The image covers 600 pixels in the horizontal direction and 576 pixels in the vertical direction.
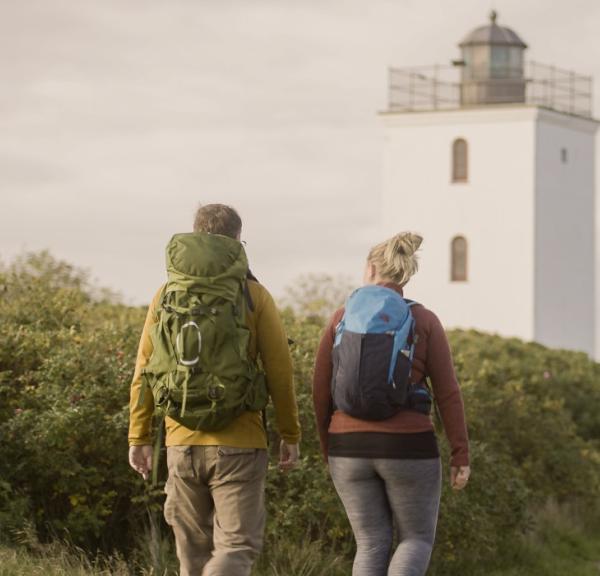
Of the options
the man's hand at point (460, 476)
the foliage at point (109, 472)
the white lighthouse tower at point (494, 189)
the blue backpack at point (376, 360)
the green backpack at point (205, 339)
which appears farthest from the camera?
the white lighthouse tower at point (494, 189)

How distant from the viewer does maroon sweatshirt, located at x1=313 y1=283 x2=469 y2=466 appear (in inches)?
273

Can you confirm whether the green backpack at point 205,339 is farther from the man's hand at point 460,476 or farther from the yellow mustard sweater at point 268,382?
the man's hand at point 460,476

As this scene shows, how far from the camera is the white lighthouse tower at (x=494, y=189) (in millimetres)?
43438

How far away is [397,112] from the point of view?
4466 centimetres

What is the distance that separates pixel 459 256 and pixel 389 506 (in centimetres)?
3706

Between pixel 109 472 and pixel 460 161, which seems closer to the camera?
pixel 109 472

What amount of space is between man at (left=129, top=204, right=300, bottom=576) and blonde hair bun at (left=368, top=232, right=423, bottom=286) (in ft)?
1.90

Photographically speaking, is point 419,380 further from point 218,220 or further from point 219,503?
point 218,220

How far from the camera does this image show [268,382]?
6.96 m

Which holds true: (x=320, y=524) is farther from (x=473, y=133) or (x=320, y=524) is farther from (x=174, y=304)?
(x=473, y=133)

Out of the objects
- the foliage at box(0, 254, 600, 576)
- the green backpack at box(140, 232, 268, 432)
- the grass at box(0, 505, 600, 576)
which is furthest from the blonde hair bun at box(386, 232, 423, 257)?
the foliage at box(0, 254, 600, 576)

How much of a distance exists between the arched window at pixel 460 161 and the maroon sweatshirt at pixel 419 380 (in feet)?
122

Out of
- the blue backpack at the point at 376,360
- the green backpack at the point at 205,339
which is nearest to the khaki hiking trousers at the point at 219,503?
the green backpack at the point at 205,339

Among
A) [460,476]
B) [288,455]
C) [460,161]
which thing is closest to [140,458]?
[288,455]
